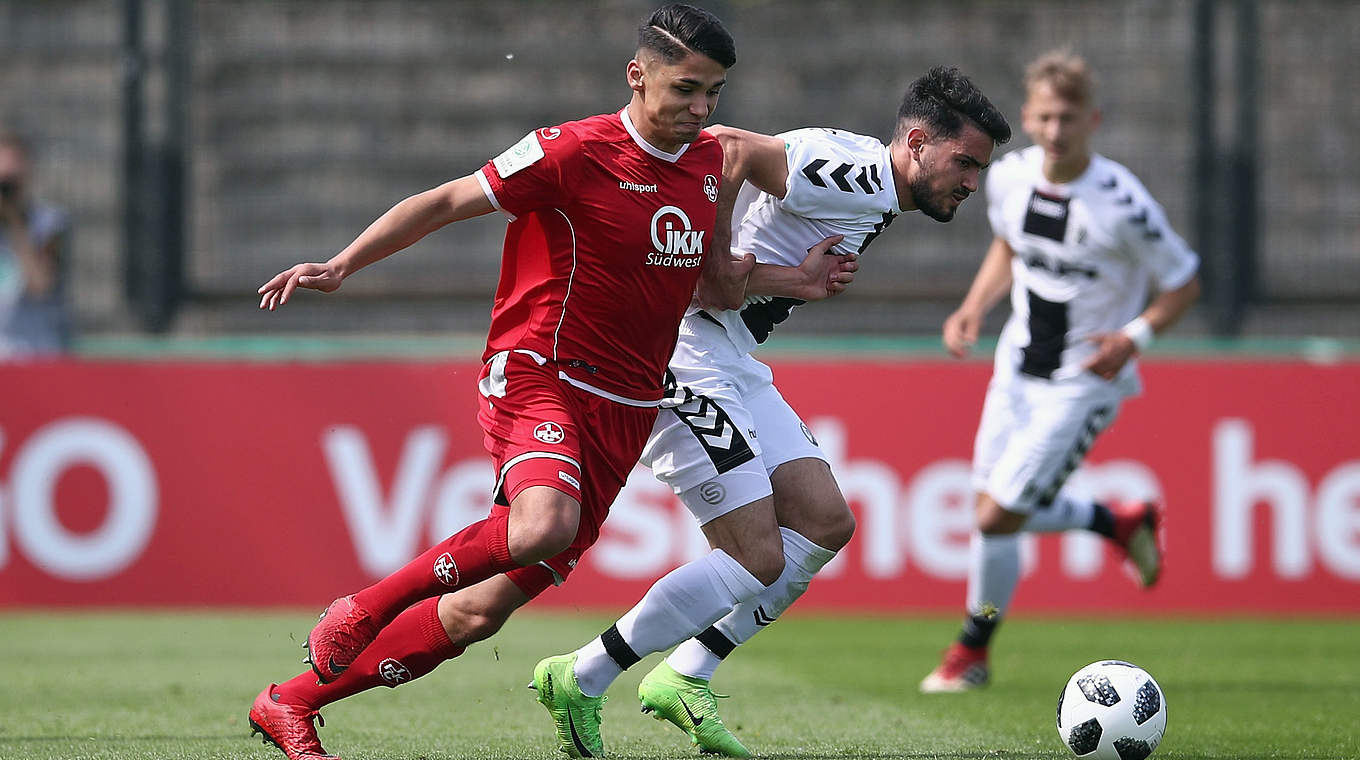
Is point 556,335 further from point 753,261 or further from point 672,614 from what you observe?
point 672,614

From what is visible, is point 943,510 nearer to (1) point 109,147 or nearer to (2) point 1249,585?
(2) point 1249,585

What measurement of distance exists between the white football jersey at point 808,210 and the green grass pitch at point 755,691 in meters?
1.29

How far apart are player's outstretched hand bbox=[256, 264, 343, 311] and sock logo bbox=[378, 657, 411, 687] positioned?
3.23ft

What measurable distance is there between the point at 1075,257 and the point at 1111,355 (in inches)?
18.5

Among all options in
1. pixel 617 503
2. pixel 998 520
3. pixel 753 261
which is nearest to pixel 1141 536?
pixel 998 520

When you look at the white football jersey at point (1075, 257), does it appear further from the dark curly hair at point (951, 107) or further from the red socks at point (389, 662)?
the red socks at point (389, 662)

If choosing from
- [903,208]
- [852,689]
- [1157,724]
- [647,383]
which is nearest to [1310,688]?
[852,689]

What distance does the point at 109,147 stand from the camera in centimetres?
1091

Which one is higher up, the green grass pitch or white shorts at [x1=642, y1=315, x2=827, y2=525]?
white shorts at [x1=642, y1=315, x2=827, y2=525]

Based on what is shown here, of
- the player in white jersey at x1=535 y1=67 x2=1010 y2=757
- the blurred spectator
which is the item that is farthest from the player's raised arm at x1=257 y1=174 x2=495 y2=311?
the blurred spectator

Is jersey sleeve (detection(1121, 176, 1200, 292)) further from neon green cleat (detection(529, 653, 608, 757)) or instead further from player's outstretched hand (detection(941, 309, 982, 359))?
neon green cleat (detection(529, 653, 608, 757))

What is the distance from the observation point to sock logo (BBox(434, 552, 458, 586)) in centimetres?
447

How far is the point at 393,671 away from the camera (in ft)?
15.1

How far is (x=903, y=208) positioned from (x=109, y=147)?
7169mm
